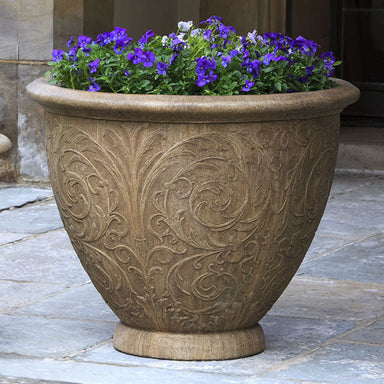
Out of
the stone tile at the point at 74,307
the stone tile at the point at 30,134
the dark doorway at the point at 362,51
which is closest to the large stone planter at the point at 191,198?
the stone tile at the point at 74,307

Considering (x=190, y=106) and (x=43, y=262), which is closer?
(x=190, y=106)

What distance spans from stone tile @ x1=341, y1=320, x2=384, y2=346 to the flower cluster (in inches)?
39.6

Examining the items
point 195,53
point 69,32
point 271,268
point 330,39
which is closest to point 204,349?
point 271,268

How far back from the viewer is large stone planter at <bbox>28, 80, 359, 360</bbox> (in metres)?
→ 4.00

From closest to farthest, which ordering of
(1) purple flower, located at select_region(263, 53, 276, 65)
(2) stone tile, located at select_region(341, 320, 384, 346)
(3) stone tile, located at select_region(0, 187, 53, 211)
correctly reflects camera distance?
(1) purple flower, located at select_region(263, 53, 276, 65) → (2) stone tile, located at select_region(341, 320, 384, 346) → (3) stone tile, located at select_region(0, 187, 53, 211)

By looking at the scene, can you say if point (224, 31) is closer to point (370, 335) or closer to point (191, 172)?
point (191, 172)

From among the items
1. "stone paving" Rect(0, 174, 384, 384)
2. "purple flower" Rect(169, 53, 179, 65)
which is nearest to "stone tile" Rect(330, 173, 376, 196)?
"stone paving" Rect(0, 174, 384, 384)

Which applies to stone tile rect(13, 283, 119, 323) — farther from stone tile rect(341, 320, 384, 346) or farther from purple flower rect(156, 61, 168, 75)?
purple flower rect(156, 61, 168, 75)

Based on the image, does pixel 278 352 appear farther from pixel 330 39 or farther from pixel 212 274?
pixel 330 39

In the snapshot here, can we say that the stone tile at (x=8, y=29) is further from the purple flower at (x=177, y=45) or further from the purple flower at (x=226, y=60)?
the purple flower at (x=226, y=60)

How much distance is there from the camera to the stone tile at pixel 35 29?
7758mm

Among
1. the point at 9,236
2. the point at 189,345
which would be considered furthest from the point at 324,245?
the point at 189,345

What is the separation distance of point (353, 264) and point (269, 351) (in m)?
1.63

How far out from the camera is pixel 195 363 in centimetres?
427
